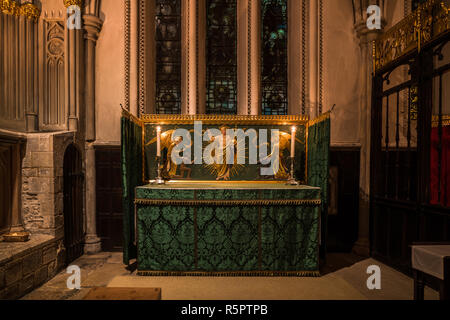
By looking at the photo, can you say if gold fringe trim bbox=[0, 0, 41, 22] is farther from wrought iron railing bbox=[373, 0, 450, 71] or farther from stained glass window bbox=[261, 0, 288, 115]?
wrought iron railing bbox=[373, 0, 450, 71]

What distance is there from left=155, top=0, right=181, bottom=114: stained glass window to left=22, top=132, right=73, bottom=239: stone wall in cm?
200

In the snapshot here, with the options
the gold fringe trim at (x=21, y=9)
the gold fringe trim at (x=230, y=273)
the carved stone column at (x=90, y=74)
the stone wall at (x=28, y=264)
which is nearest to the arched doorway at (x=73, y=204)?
the stone wall at (x=28, y=264)

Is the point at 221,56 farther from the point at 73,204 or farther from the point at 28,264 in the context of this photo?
the point at 28,264

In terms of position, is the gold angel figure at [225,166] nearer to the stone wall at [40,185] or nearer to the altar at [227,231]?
the altar at [227,231]

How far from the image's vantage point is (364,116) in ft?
15.0

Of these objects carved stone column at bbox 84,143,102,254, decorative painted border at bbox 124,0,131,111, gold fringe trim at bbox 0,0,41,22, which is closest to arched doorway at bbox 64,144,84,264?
carved stone column at bbox 84,143,102,254

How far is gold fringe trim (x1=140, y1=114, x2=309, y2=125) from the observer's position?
4.39 m

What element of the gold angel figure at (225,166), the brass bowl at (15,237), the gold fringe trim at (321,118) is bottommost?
the brass bowl at (15,237)

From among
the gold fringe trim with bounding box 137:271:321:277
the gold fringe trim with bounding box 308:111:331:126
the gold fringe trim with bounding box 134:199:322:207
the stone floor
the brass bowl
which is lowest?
the stone floor

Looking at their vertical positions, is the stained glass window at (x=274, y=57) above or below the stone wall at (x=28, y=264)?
above

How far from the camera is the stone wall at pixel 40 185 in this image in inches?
142

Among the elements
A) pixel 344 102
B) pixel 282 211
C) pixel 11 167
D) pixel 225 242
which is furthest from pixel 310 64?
pixel 11 167

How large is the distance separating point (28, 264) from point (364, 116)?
537 cm

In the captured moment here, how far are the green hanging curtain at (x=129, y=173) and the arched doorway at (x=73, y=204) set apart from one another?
3.25 feet
